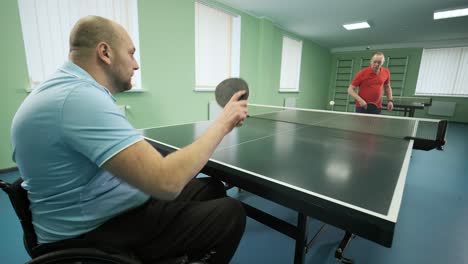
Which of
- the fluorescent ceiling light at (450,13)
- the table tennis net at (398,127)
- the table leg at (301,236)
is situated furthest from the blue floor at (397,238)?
the fluorescent ceiling light at (450,13)

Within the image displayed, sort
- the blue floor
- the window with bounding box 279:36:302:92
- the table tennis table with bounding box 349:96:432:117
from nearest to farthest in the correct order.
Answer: the blue floor, the table tennis table with bounding box 349:96:432:117, the window with bounding box 279:36:302:92

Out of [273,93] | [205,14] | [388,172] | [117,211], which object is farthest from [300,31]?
[117,211]

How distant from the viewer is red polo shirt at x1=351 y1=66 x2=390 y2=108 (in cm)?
345

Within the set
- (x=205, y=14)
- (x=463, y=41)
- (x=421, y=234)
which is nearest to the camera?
(x=421, y=234)

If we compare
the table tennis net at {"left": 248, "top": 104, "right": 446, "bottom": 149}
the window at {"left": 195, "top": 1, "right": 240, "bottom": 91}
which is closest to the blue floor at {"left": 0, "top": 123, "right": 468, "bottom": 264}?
the table tennis net at {"left": 248, "top": 104, "right": 446, "bottom": 149}

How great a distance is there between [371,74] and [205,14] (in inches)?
124

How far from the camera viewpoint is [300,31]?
6.88 meters

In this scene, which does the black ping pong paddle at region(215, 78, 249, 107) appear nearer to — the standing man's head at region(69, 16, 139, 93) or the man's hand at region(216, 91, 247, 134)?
the man's hand at region(216, 91, 247, 134)

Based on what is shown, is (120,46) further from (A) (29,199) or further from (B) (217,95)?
(A) (29,199)

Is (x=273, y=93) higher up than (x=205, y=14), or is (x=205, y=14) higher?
(x=205, y=14)

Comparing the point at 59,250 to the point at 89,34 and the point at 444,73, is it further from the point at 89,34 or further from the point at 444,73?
the point at 444,73

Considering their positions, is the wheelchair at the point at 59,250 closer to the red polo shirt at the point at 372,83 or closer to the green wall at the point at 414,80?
the red polo shirt at the point at 372,83

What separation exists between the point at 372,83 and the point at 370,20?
122 inches

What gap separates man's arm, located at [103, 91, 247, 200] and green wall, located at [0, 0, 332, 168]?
2.94m
